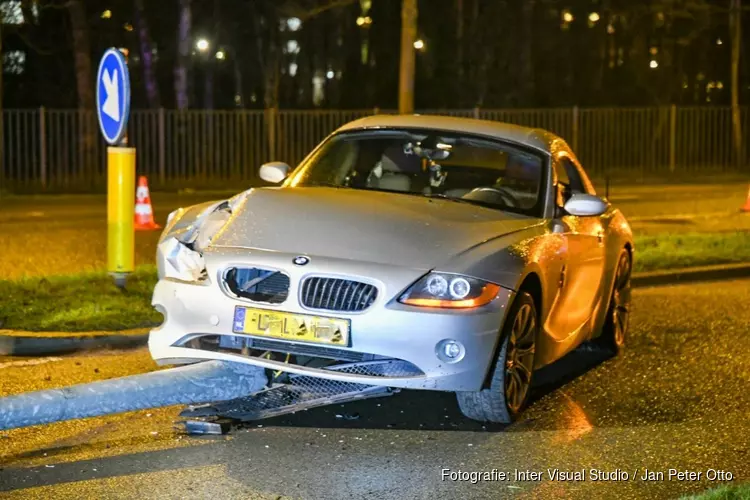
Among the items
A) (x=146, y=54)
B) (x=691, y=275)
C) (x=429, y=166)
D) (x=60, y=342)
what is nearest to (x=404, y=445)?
(x=429, y=166)

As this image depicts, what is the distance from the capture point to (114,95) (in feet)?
31.2

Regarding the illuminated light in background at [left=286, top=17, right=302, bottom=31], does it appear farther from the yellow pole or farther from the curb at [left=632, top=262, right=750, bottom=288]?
the yellow pole

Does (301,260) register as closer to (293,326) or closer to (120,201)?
(293,326)

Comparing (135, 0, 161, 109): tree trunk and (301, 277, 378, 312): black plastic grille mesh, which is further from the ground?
(135, 0, 161, 109): tree trunk

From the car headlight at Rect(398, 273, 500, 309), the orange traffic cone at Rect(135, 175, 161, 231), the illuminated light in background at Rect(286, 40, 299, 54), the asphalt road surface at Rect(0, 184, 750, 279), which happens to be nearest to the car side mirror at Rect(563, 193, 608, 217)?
the car headlight at Rect(398, 273, 500, 309)

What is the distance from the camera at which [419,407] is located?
6949 millimetres

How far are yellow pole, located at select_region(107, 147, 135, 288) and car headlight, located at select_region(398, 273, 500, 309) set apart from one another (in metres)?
3.85

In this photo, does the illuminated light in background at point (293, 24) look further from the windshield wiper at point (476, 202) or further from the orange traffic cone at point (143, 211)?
the windshield wiper at point (476, 202)

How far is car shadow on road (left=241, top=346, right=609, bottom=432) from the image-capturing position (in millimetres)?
6496

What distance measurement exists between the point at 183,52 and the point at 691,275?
2319 cm

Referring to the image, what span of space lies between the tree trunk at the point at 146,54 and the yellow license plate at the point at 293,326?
33.3 meters

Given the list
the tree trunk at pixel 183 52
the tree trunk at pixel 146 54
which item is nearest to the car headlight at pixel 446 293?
the tree trunk at pixel 183 52

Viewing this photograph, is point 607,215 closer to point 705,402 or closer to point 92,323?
point 705,402

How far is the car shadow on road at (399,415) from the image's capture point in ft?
21.3
